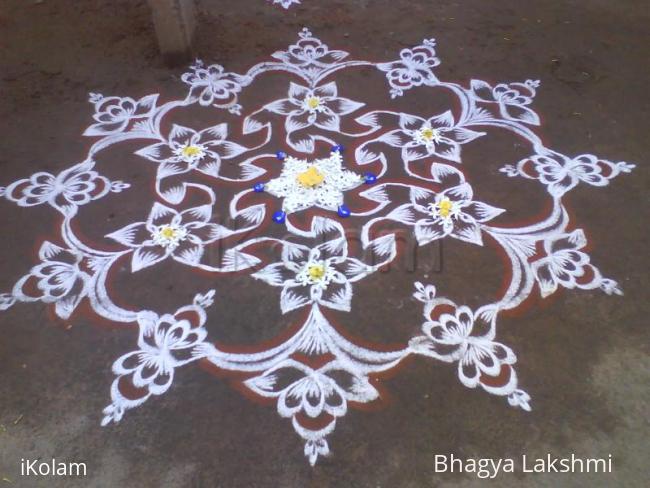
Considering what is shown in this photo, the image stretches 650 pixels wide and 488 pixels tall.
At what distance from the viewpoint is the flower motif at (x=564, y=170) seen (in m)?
2.00

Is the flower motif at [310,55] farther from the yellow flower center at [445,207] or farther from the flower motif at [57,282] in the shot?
the flower motif at [57,282]

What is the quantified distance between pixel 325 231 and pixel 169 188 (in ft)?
2.05

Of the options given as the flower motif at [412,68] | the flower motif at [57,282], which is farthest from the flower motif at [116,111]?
the flower motif at [412,68]

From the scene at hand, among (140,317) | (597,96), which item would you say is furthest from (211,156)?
(597,96)

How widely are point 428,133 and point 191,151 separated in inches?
37.9

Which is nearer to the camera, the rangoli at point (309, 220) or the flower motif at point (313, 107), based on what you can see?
the rangoli at point (309, 220)

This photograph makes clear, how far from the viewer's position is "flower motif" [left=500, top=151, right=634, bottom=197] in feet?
6.57

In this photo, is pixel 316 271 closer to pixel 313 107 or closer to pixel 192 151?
pixel 192 151

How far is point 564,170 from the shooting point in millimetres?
2045

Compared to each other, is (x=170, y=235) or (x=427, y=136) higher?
(x=427, y=136)

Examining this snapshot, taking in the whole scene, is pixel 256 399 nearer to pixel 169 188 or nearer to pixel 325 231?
pixel 325 231

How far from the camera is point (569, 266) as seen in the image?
5.77 feet

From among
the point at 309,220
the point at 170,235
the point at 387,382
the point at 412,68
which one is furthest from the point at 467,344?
the point at 412,68

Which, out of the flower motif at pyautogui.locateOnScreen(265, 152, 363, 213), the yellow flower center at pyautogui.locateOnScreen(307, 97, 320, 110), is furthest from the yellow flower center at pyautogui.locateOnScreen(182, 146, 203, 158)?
the yellow flower center at pyautogui.locateOnScreen(307, 97, 320, 110)
